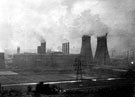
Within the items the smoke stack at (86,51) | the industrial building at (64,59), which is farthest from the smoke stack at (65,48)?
the smoke stack at (86,51)

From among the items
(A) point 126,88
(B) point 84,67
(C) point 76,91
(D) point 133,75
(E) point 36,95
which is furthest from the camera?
(B) point 84,67

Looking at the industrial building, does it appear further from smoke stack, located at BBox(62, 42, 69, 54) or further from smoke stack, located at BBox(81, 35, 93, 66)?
smoke stack, located at BBox(62, 42, 69, 54)

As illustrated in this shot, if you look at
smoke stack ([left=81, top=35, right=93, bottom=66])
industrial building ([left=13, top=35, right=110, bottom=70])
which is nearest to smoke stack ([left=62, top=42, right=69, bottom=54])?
industrial building ([left=13, top=35, right=110, bottom=70])

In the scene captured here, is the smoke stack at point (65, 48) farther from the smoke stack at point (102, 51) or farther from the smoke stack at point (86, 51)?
the smoke stack at point (102, 51)

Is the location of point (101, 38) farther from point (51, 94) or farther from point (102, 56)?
point (51, 94)

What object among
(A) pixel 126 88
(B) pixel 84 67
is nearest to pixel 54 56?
(B) pixel 84 67
